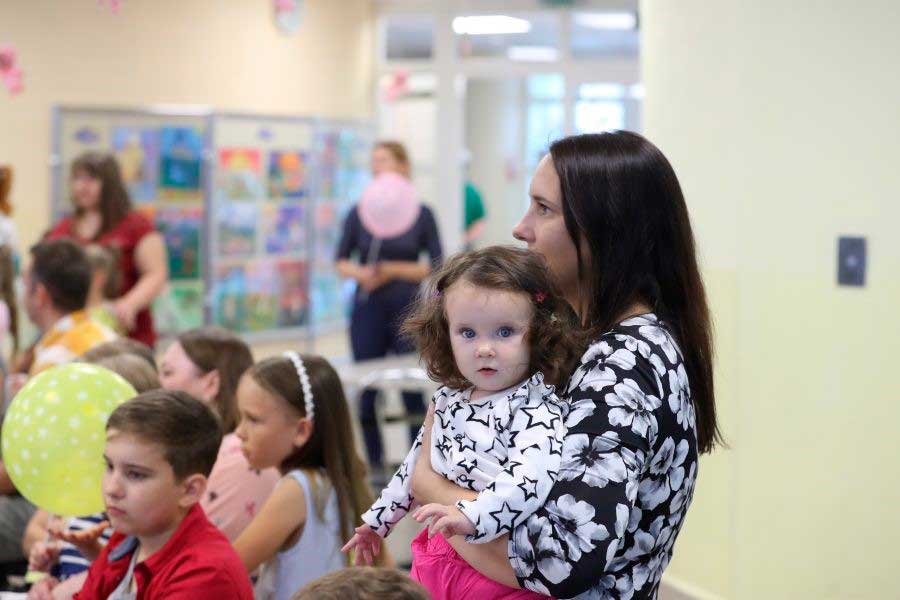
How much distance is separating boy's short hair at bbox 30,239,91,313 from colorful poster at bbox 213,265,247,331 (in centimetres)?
396

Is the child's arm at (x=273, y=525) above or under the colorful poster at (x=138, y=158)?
under

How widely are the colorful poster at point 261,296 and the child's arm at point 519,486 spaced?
6929 millimetres

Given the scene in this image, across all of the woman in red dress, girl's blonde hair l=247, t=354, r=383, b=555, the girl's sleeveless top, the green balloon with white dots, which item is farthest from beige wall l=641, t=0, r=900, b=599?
the woman in red dress

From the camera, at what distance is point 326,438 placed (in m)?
2.91

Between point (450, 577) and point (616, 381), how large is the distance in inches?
16.7

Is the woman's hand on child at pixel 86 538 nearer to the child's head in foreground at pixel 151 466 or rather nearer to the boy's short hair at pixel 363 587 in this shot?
the child's head in foreground at pixel 151 466

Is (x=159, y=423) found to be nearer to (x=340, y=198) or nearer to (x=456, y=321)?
(x=456, y=321)

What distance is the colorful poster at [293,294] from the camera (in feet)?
29.0

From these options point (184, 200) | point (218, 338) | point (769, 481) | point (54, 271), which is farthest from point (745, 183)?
point (184, 200)

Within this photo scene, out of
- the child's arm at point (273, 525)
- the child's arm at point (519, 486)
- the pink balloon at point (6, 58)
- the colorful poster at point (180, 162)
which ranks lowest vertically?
the child's arm at point (273, 525)

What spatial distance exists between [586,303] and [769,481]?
77.9 inches

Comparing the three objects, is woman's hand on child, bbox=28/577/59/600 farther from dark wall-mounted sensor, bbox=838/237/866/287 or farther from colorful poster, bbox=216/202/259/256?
colorful poster, bbox=216/202/259/256

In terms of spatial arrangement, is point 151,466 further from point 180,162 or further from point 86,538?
point 180,162

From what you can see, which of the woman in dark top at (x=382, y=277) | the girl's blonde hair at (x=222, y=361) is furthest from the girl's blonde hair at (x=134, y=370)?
the woman in dark top at (x=382, y=277)
